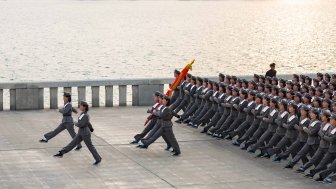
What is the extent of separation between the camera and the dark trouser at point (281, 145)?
24.8m

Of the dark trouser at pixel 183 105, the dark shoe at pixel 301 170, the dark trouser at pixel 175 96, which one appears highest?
the dark trouser at pixel 175 96

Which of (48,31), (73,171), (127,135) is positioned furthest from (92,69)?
(73,171)

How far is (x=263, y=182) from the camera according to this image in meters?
22.7

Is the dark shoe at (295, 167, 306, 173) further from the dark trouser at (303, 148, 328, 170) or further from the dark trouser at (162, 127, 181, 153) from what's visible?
the dark trouser at (162, 127, 181, 153)

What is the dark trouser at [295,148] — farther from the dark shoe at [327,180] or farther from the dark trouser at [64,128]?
the dark trouser at [64,128]

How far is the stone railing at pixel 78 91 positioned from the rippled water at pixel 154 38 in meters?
31.5

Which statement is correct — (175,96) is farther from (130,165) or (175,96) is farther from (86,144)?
(86,144)

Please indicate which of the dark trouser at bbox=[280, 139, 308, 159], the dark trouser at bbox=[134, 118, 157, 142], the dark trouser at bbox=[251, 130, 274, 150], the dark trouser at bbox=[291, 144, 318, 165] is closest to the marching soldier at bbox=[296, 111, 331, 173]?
the dark trouser at bbox=[291, 144, 318, 165]

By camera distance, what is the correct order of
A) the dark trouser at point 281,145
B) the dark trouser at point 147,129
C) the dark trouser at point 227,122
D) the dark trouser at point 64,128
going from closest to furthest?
the dark trouser at point 281,145, the dark trouser at point 64,128, the dark trouser at point 147,129, the dark trouser at point 227,122

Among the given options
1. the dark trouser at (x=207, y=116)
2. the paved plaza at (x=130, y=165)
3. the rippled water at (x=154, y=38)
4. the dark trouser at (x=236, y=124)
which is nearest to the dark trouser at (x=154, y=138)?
the paved plaza at (x=130, y=165)

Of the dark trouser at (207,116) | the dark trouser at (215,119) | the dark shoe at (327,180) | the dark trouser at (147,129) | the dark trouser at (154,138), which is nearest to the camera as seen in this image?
the dark shoe at (327,180)

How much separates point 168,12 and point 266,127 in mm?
116632

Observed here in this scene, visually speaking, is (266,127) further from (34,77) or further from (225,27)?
(225,27)

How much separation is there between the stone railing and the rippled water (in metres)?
31.5
